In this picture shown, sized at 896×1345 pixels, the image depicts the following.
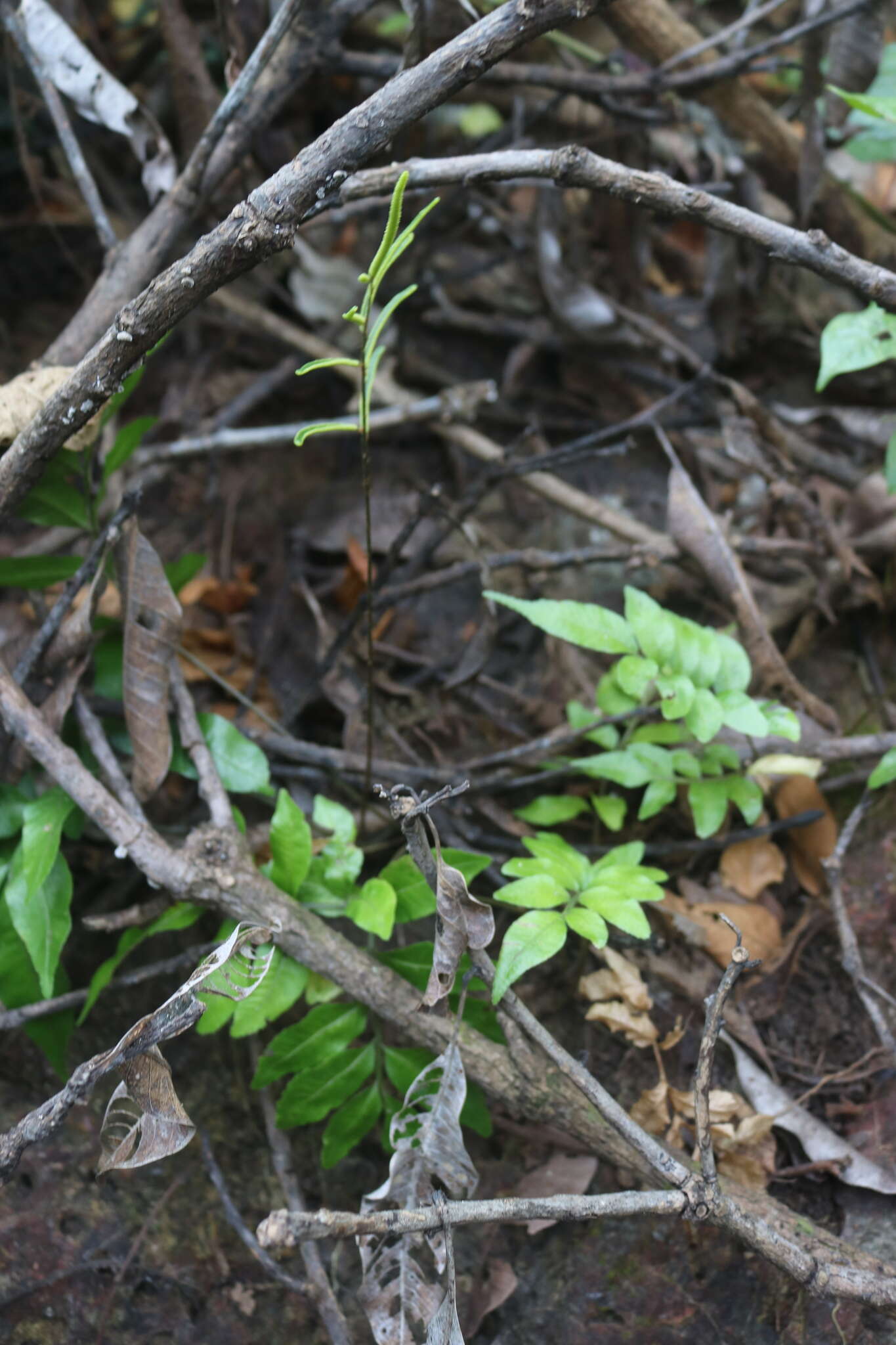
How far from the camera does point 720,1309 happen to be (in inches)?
57.6

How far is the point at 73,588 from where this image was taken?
5.51ft

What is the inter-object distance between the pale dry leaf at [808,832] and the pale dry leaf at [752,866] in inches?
1.6

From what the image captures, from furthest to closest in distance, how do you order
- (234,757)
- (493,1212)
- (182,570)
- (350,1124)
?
1. (182,570)
2. (234,757)
3. (350,1124)
4. (493,1212)

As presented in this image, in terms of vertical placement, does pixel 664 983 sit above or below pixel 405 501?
below

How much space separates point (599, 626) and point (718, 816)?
44 cm

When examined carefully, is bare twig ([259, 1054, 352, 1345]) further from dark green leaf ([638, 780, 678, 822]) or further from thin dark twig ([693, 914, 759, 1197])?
dark green leaf ([638, 780, 678, 822])

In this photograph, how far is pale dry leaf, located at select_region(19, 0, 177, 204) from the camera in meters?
1.97

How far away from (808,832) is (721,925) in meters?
0.30

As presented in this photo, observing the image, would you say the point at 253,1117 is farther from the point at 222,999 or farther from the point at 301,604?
the point at 301,604

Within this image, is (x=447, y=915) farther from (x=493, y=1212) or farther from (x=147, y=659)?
(x=147, y=659)

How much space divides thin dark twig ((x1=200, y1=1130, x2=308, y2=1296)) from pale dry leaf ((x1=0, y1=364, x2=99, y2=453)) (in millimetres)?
1286

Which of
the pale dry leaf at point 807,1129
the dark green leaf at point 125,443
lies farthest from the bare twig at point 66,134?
the pale dry leaf at point 807,1129

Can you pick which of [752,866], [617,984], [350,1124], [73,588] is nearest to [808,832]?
[752,866]

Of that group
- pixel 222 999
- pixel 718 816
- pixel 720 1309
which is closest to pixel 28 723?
pixel 222 999
